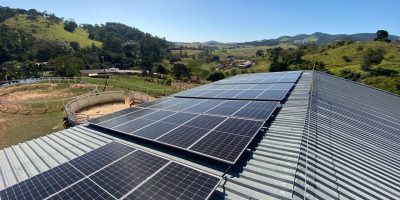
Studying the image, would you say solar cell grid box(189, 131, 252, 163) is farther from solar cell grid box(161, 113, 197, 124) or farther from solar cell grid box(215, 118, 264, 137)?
solar cell grid box(161, 113, 197, 124)

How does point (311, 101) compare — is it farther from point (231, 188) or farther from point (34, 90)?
point (34, 90)

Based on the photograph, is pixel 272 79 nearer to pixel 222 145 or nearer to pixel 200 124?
pixel 200 124

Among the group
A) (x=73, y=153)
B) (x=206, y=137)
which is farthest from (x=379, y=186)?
(x=73, y=153)

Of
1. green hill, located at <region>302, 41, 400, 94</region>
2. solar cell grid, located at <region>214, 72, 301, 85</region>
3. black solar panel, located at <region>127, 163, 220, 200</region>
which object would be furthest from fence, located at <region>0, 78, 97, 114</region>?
green hill, located at <region>302, 41, 400, 94</region>

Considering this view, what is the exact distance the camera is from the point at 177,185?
30.0ft

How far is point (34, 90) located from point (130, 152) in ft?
184

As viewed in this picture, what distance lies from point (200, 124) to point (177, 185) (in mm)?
6221

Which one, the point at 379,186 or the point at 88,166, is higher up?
the point at 88,166

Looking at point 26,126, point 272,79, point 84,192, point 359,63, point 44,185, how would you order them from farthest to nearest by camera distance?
point 359,63, point 26,126, point 272,79, point 44,185, point 84,192

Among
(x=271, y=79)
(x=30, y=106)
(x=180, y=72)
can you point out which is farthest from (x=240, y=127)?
(x=180, y=72)

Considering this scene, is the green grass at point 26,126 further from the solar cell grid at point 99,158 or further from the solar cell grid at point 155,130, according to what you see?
the solar cell grid at point 155,130

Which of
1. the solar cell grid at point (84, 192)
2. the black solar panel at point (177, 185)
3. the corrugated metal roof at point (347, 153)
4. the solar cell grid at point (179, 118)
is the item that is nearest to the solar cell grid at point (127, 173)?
the solar cell grid at point (84, 192)

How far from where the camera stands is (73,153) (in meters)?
13.8

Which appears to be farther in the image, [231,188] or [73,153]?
[73,153]
